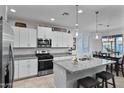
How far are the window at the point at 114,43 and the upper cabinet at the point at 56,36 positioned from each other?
2777 mm

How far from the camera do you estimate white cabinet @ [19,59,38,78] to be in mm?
3784

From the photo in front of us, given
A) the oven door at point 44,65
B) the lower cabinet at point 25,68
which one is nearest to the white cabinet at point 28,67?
the lower cabinet at point 25,68

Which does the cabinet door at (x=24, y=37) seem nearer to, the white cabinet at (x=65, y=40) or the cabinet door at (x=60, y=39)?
the cabinet door at (x=60, y=39)

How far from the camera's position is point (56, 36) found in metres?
5.13

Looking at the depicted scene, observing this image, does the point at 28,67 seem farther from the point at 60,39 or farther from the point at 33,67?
the point at 60,39

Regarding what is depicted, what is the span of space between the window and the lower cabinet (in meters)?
4.72

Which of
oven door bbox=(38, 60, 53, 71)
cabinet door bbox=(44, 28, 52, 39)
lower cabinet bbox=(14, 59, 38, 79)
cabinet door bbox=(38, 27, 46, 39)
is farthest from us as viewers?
cabinet door bbox=(44, 28, 52, 39)

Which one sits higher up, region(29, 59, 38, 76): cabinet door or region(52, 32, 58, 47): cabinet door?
region(52, 32, 58, 47): cabinet door

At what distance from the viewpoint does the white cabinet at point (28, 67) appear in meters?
3.78

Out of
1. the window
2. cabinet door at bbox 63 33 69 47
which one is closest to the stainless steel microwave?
cabinet door at bbox 63 33 69 47

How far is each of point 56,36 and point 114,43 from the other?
4.74 meters

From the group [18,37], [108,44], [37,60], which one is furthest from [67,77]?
[108,44]

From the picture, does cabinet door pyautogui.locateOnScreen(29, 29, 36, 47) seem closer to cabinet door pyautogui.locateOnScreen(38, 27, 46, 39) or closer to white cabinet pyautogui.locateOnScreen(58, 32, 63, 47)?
cabinet door pyautogui.locateOnScreen(38, 27, 46, 39)
